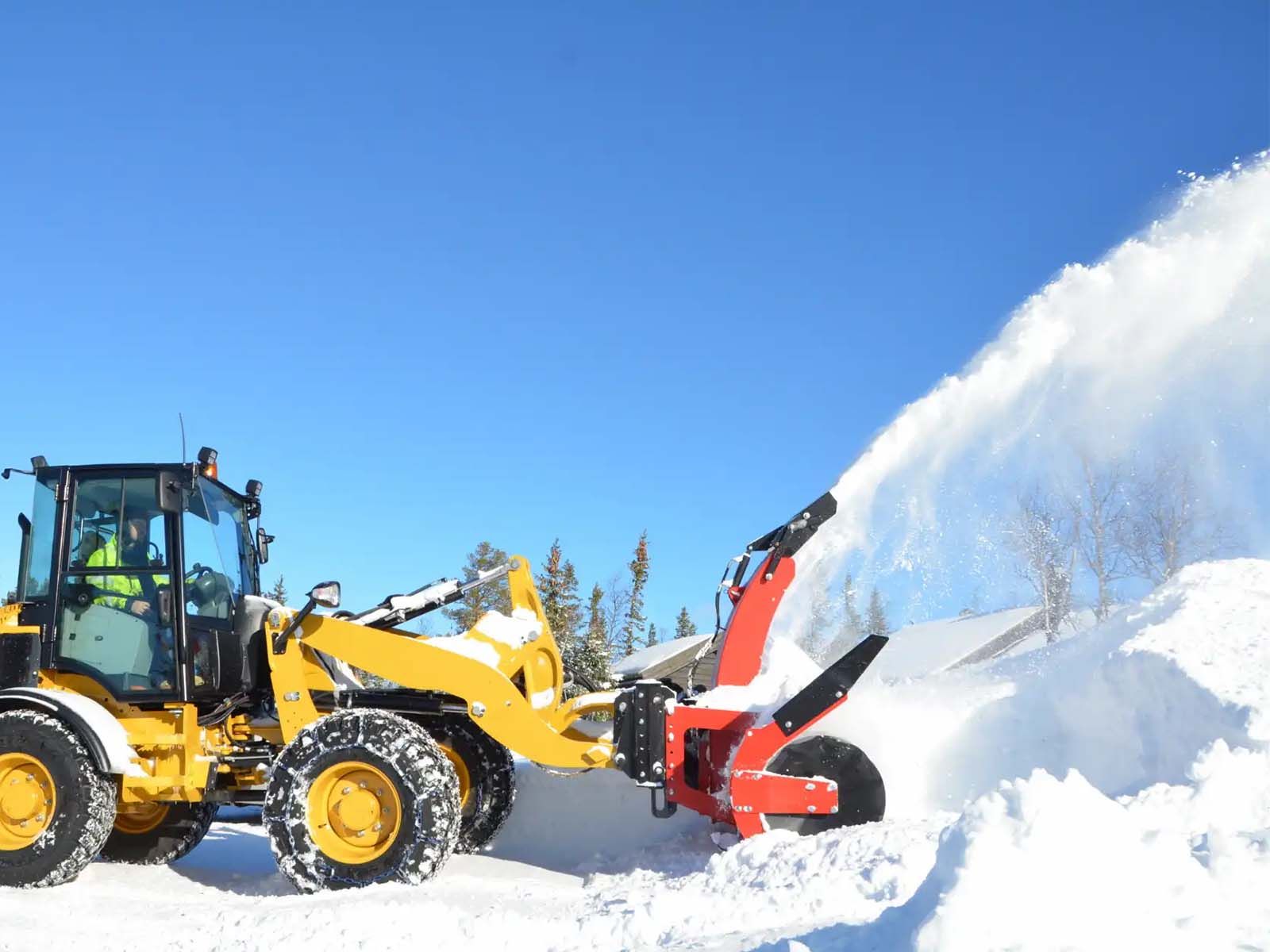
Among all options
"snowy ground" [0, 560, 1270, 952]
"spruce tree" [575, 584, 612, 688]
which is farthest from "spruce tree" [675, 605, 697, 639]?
"snowy ground" [0, 560, 1270, 952]

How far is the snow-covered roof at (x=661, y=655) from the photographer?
32.0ft

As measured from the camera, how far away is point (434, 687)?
21.4 ft

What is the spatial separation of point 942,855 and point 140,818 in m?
6.10

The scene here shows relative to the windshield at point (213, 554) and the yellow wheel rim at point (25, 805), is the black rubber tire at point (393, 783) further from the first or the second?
the yellow wheel rim at point (25, 805)

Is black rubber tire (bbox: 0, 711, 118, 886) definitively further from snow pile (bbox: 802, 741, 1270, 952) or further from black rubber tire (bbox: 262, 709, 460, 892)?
snow pile (bbox: 802, 741, 1270, 952)

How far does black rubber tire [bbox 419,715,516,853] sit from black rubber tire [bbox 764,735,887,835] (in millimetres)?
2149

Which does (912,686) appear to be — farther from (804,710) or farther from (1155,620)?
(804,710)

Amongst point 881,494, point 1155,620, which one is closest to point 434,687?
point 881,494

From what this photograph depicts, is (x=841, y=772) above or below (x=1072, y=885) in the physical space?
above

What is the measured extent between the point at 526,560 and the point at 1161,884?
4419 millimetres

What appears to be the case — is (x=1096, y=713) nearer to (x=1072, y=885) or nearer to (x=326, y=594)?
(x=1072, y=885)

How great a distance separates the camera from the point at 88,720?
6.36m

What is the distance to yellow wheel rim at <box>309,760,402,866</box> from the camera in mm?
6086

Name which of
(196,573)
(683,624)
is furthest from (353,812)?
(683,624)
